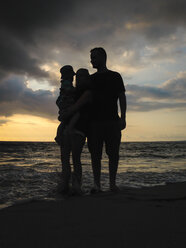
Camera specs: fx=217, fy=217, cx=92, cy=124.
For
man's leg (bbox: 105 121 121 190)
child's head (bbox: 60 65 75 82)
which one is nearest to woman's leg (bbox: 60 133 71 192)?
man's leg (bbox: 105 121 121 190)

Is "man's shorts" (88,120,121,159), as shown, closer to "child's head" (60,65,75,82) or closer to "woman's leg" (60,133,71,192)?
"woman's leg" (60,133,71,192)

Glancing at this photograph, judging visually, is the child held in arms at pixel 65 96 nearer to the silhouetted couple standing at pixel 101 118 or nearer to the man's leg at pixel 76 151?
the silhouetted couple standing at pixel 101 118

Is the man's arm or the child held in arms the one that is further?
the man's arm

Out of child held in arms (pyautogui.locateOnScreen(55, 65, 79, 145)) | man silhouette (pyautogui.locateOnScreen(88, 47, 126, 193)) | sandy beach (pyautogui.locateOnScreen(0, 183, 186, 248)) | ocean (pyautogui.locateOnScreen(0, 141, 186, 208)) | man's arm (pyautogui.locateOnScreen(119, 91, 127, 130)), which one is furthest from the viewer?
ocean (pyautogui.locateOnScreen(0, 141, 186, 208))

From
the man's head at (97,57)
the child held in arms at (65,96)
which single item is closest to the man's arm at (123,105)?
the man's head at (97,57)

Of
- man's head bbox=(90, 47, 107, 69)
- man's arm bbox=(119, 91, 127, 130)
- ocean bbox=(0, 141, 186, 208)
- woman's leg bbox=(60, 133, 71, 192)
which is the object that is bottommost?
ocean bbox=(0, 141, 186, 208)

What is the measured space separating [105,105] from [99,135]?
512 millimetres

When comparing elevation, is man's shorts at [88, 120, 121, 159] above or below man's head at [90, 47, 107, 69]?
below

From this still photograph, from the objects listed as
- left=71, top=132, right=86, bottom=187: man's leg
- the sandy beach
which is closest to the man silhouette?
left=71, top=132, right=86, bottom=187: man's leg

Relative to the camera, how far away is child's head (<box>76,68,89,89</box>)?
342 centimetres

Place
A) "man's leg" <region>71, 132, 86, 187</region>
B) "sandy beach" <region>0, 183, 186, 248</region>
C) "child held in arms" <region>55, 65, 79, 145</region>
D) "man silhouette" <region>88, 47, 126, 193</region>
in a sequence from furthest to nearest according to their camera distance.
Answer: "man silhouette" <region>88, 47, 126, 193</region>, "child held in arms" <region>55, 65, 79, 145</region>, "man's leg" <region>71, 132, 86, 187</region>, "sandy beach" <region>0, 183, 186, 248</region>

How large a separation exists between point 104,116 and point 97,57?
40.0 inches

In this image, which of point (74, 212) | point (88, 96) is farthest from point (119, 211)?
point (88, 96)

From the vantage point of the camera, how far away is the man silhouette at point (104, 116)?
364 cm
